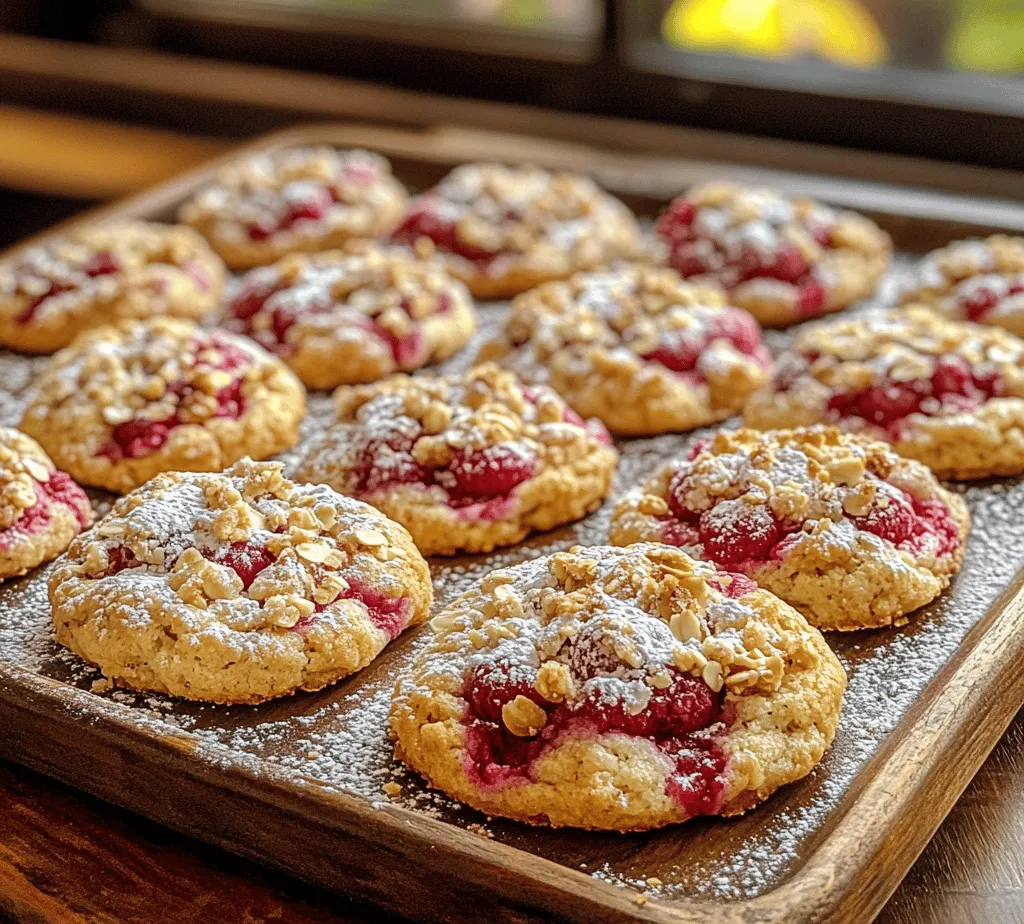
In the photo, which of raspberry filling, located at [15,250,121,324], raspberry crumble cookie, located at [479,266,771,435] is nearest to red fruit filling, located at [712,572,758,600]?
raspberry crumble cookie, located at [479,266,771,435]

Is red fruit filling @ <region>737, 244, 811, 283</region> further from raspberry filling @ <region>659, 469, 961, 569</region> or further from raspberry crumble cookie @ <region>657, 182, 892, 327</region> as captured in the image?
raspberry filling @ <region>659, 469, 961, 569</region>

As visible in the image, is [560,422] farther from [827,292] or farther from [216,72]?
[216,72]

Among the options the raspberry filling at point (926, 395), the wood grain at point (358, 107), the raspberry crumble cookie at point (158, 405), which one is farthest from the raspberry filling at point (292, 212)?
the raspberry filling at point (926, 395)

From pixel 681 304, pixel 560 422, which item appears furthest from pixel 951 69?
pixel 560 422

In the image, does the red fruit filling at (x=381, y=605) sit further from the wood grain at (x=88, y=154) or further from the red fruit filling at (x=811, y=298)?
the wood grain at (x=88, y=154)

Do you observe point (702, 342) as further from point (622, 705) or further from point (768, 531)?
point (622, 705)
